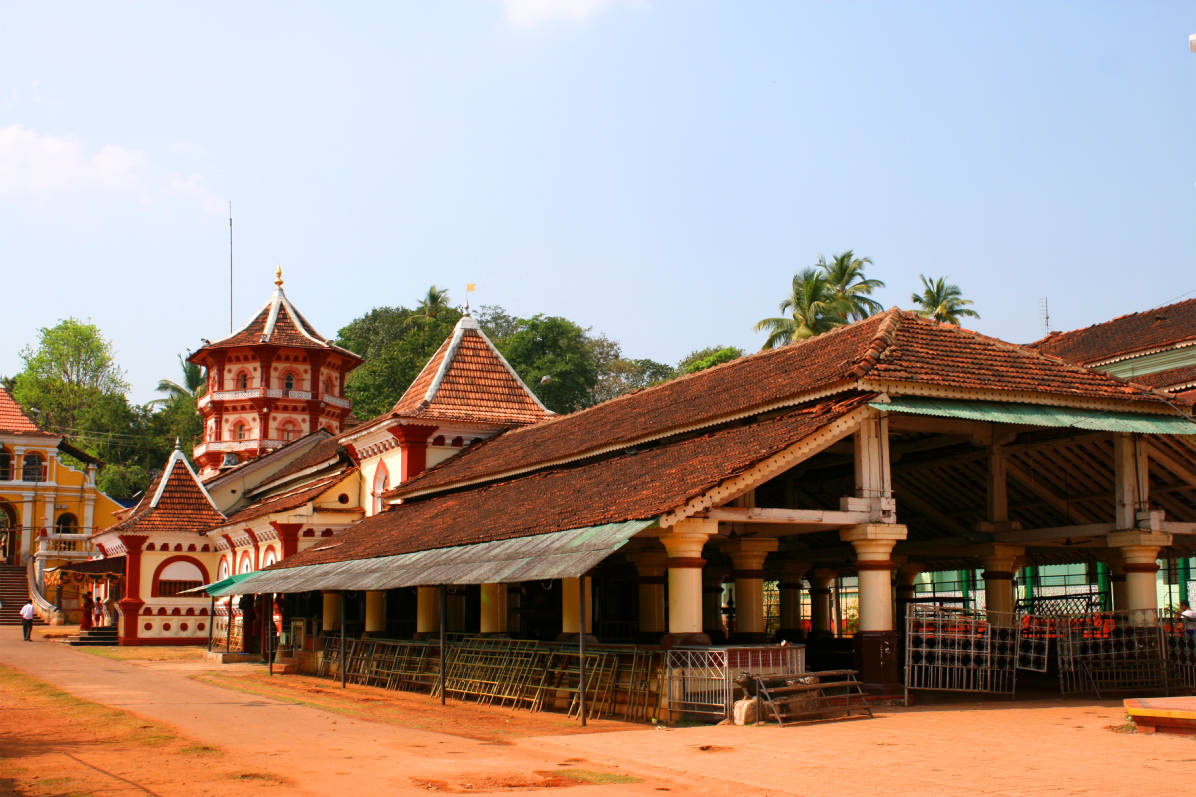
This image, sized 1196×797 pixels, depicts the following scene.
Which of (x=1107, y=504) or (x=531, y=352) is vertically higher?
(x=531, y=352)

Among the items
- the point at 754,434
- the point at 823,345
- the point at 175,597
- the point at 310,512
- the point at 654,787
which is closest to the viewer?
the point at 654,787

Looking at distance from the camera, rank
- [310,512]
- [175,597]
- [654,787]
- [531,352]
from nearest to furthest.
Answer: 1. [654,787]
2. [310,512]
3. [175,597]
4. [531,352]

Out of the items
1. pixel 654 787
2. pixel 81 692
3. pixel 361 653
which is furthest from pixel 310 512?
pixel 654 787

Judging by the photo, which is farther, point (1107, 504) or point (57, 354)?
point (57, 354)

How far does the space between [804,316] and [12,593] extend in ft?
116

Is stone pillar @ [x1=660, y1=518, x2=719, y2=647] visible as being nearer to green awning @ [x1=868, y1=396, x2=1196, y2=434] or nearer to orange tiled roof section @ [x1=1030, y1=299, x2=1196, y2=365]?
green awning @ [x1=868, y1=396, x2=1196, y2=434]

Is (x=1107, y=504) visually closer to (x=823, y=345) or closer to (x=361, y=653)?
(x=823, y=345)

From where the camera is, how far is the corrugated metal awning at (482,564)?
1573 centimetres

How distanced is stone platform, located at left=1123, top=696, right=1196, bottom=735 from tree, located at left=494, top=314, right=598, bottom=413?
167 ft

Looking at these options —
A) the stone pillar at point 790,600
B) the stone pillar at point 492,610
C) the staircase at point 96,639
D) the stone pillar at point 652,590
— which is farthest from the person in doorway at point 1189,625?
the staircase at point 96,639

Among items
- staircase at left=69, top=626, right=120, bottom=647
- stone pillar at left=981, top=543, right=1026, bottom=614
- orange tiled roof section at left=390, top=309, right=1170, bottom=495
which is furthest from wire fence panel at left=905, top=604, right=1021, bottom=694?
staircase at left=69, top=626, right=120, bottom=647

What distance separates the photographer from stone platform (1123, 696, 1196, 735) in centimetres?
1320

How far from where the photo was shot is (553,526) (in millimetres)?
18422

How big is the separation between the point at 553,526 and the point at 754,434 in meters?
3.30
